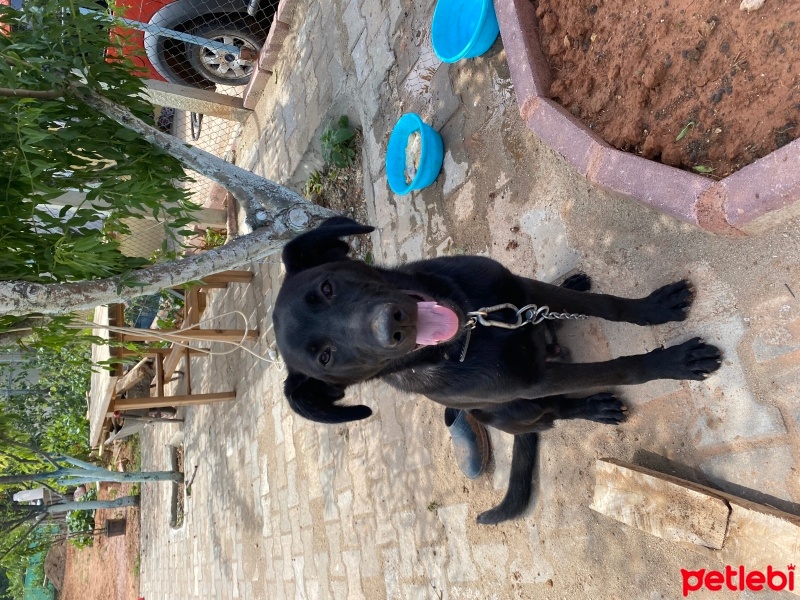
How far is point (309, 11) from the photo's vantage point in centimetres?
577

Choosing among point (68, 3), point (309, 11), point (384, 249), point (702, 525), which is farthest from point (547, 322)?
point (309, 11)

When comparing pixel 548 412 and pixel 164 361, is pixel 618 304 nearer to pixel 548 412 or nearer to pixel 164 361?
pixel 548 412

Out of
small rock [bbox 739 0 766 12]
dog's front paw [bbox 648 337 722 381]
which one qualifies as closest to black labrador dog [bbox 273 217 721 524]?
dog's front paw [bbox 648 337 722 381]

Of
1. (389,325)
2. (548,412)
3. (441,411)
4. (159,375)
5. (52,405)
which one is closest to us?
(389,325)

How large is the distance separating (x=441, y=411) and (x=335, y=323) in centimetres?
199

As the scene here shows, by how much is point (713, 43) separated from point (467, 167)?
1.80 m

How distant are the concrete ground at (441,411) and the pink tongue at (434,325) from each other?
1.10 meters

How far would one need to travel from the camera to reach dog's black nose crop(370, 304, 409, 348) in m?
1.97

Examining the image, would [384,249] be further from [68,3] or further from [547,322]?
[68,3]

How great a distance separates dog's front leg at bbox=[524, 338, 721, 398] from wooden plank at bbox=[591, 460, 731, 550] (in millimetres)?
458

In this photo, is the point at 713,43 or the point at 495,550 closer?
the point at 713,43

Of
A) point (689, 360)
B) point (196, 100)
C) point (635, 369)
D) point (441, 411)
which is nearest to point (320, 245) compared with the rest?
point (635, 369)

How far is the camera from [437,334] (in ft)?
7.24

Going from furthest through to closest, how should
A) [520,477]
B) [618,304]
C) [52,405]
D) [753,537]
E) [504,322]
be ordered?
[52,405], [520,477], [618,304], [504,322], [753,537]
